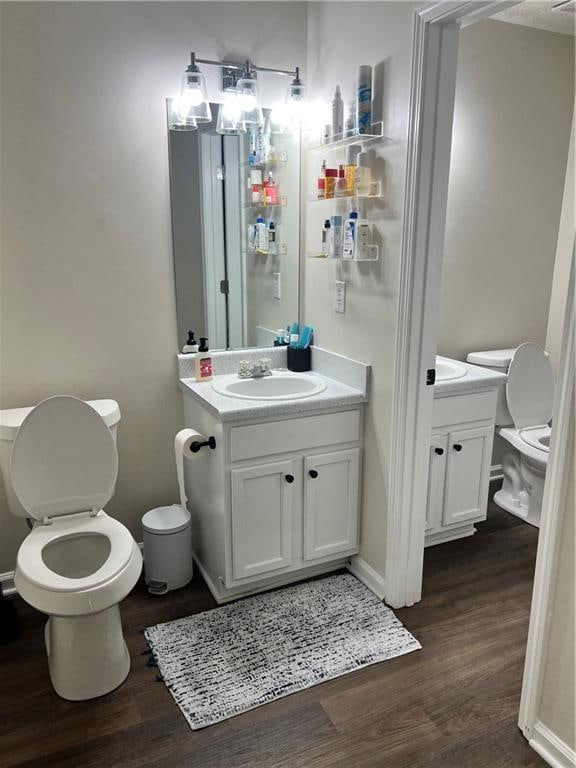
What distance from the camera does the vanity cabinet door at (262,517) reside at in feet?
7.62

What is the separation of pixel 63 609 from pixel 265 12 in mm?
2500

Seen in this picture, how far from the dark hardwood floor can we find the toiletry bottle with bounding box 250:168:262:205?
1.84 m

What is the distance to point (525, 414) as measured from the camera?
3182 millimetres

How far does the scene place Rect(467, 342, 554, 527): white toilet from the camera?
3.09 meters

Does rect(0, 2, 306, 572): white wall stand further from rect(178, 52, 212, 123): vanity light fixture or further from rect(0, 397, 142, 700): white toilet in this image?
rect(0, 397, 142, 700): white toilet

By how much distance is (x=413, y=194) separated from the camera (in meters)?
2.03

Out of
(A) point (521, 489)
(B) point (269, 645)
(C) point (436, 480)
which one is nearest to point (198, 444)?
(B) point (269, 645)

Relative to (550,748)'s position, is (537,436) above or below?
above

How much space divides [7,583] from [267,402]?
1410 mm

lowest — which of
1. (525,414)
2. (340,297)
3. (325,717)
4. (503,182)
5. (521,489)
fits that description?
(325,717)

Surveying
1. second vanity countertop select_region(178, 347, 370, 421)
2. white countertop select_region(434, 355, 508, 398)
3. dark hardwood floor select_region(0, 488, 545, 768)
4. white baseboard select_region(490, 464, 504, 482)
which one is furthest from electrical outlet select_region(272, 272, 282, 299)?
white baseboard select_region(490, 464, 504, 482)

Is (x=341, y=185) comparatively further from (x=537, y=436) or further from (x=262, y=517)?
(x=537, y=436)

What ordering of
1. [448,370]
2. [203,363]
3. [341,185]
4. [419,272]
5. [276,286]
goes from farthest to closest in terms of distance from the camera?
[448,370]
[276,286]
[203,363]
[341,185]
[419,272]

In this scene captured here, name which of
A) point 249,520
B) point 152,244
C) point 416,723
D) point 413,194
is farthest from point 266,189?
point 416,723
